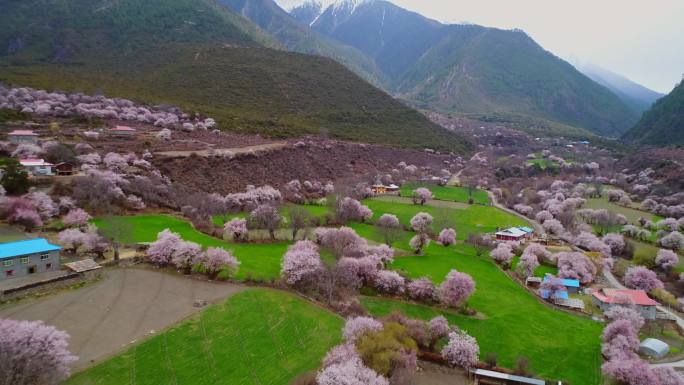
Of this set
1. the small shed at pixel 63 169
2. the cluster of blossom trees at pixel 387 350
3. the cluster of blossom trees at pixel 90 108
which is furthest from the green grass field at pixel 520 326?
the cluster of blossom trees at pixel 90 108

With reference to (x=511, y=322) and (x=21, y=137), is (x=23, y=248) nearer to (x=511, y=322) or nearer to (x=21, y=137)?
(x=511, y=322)

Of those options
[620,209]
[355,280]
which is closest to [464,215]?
[620,209]

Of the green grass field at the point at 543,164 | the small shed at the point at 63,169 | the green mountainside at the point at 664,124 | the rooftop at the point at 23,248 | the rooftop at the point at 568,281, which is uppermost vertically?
the green mountainside at the point at 664,124

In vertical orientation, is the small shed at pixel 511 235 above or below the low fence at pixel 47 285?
above

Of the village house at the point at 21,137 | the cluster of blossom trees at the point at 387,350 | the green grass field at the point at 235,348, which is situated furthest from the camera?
the village house at the point at 21,137

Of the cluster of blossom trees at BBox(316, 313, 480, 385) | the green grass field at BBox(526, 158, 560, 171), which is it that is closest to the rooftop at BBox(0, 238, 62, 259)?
the cluster of blossom trees at BBox(316, 313, 480, 385)

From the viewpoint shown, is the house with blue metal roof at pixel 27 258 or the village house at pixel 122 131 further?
the village house at pixel 122 131

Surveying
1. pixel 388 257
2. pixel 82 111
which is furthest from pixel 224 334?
pixel 82 111

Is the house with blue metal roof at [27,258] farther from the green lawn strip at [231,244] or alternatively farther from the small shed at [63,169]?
the small shed at [63,169]

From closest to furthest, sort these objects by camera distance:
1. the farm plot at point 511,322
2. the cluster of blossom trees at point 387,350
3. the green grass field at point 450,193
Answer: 1. the cluster of blossom trees at point 387,350
2. the farm plot at point 511,322
3. the green grass field at point 450,193
